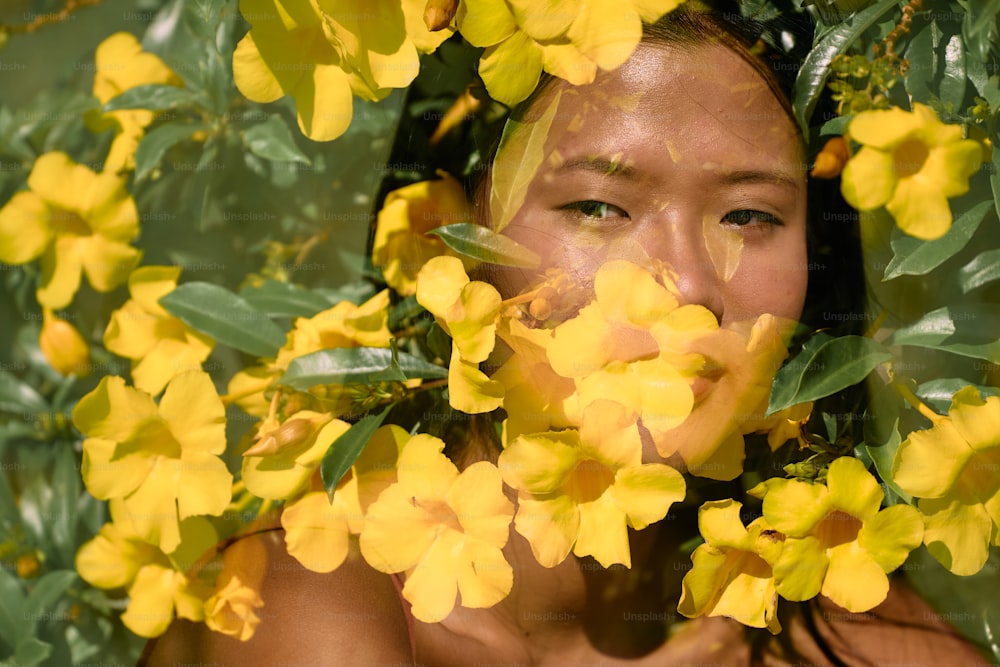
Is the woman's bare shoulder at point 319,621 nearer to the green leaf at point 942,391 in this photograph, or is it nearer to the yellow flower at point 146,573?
the yellow flower at point 146,573

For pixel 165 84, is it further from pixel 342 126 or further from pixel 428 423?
pixel 428 423

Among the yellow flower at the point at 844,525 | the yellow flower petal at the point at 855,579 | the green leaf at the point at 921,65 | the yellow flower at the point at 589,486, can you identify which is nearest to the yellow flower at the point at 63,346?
the yellow flower at the point at 589,486

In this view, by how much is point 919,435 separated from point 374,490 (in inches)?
26.9

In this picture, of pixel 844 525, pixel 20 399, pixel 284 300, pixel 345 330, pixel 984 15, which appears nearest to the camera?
pixel 984 15

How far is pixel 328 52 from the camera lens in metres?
1.16

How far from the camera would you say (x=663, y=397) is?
1044mm

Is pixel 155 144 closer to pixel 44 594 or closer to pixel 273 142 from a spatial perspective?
pixel 273 142

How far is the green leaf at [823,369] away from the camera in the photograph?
1079 millimetres

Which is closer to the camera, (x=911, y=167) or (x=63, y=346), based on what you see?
(x=911, y=167)

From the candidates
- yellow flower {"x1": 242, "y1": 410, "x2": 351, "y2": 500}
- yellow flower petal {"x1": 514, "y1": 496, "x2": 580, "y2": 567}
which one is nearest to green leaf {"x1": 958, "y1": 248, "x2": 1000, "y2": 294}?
yellow flower petal {"x1": 514, "y1": 496, "x2": 580, "y2": 567}

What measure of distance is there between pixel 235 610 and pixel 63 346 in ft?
1.83

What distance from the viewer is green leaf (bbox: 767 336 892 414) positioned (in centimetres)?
108

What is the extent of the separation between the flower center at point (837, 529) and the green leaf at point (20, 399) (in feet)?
4.17

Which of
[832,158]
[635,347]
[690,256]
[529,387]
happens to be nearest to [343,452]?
[529,387]
